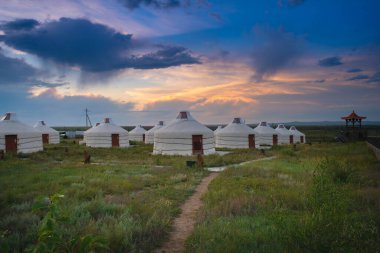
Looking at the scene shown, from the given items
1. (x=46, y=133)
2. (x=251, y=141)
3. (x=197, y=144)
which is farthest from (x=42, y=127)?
(x=251, y=141)

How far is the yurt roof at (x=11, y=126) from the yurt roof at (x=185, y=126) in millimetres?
11417

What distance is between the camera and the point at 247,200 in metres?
8.09

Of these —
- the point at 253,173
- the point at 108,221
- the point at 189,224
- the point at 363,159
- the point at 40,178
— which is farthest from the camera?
the point at 363,159

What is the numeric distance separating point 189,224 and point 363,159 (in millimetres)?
13252

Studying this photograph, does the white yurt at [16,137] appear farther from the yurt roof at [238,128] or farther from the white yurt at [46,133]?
the yurt roof at [238,128]

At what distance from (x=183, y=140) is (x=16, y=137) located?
13.4m

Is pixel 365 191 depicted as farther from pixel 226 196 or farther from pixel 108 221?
pixel 108 221

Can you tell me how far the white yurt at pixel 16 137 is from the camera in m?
26.1

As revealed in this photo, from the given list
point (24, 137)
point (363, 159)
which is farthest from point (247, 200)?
point (24, 137)

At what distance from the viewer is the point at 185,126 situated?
26609 mm

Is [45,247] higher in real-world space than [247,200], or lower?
higher

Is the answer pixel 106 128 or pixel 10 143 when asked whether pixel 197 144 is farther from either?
pixel 106 128

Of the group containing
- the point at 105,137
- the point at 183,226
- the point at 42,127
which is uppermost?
the point at 42,127

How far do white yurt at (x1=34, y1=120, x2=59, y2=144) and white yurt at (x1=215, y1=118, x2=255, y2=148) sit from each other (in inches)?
899
